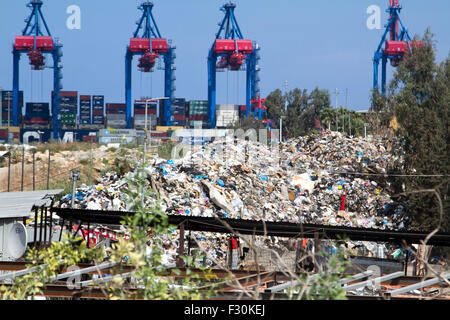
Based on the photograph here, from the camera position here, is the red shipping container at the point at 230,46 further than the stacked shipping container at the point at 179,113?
No

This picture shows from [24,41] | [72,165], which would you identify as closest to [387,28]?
[24,41]

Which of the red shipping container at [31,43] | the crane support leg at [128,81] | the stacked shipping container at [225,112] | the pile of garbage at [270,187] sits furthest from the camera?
the stacked shipping container at [225,112]

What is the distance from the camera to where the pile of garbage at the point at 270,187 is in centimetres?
1725

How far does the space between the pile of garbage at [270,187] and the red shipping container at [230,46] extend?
41.4 m

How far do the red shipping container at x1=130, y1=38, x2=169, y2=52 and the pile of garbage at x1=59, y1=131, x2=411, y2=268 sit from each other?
4456 cm

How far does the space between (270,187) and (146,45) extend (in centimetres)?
5045

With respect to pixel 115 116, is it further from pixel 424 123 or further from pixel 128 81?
pixel 424 123

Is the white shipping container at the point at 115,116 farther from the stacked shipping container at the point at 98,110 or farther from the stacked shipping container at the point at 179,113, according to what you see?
the stacked shipping container at the point at 179,113

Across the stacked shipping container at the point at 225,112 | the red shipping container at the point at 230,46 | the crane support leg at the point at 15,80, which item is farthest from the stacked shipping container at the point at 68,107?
the red shipping container at the point at 230,46

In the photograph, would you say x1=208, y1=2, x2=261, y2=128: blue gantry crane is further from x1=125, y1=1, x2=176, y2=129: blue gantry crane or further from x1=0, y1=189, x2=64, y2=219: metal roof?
x1=0, y1=189, x2=64, y2=219: metal roof

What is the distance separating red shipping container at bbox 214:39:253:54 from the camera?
2559 inches

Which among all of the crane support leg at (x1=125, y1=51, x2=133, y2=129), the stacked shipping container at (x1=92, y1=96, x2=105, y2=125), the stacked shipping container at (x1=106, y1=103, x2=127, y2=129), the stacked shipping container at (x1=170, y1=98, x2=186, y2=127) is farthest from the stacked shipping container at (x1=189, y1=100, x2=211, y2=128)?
the crane support leg at (x1=125, y1=51, x2=133, y2=129)

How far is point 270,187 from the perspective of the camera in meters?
20.3
